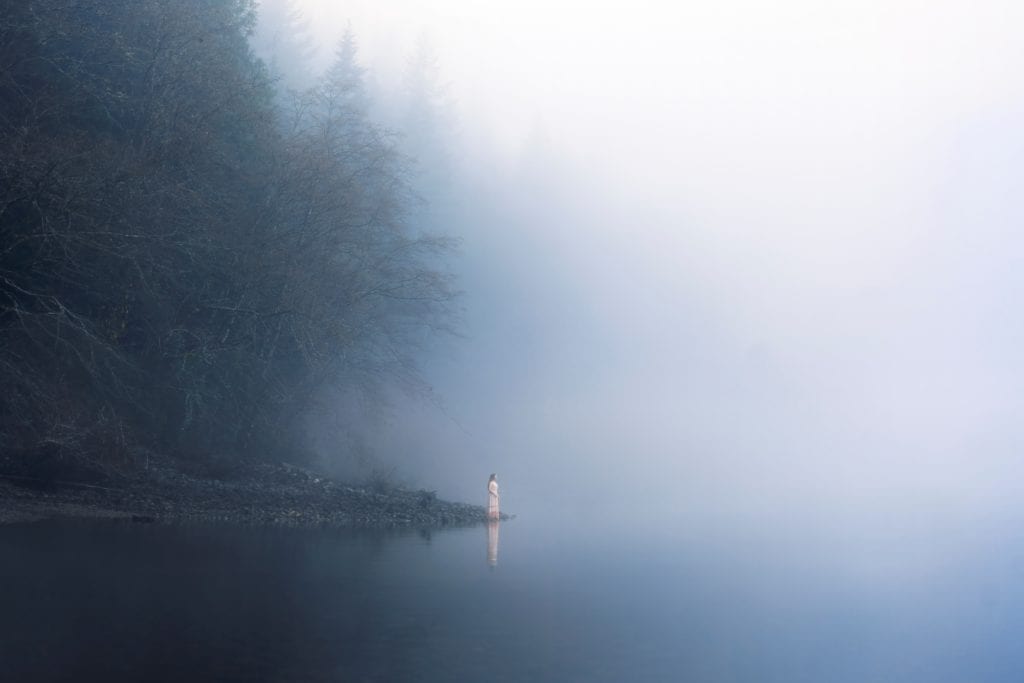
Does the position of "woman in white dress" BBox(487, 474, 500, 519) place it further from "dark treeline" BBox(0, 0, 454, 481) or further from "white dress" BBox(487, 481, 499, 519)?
"dark treeline" BBox(0, 0, 454, 481)

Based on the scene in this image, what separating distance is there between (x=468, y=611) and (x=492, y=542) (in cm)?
895

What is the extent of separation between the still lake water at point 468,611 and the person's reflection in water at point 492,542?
7 centimetres

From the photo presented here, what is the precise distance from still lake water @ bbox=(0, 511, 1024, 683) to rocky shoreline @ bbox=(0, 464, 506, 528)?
1423 mm

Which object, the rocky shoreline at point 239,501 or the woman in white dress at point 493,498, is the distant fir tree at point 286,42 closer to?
the rocky shoreline at point 239,501

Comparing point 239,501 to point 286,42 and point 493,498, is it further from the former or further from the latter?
point 286,42

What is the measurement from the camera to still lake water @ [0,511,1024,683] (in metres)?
10.7

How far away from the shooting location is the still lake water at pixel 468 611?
1066cm

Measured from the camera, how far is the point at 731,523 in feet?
99.8

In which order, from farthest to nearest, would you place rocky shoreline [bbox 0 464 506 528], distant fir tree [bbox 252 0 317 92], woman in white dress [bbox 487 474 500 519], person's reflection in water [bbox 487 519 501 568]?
distant fir tree [bbox 252 0 317 92] → woman in white dress [bbox 487 474 500 519] → rocky shoreline [bbox 0 464 506 528] → person's reflection in water [bbox 487 519 501 568]

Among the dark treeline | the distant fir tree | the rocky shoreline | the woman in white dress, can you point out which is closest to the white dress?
the woman in white dress

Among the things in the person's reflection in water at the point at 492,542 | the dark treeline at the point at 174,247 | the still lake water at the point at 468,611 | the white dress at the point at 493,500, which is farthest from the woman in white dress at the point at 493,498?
the dark treeline at the point at 174,247

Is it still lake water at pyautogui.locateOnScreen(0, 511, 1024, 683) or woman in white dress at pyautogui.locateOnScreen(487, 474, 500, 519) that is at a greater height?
woman in white dress at pyautogui.locateOnScreen(487, 474, 500, 519)

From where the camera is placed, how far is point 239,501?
24.0 m

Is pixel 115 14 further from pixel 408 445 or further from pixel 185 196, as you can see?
pixel 408 445
